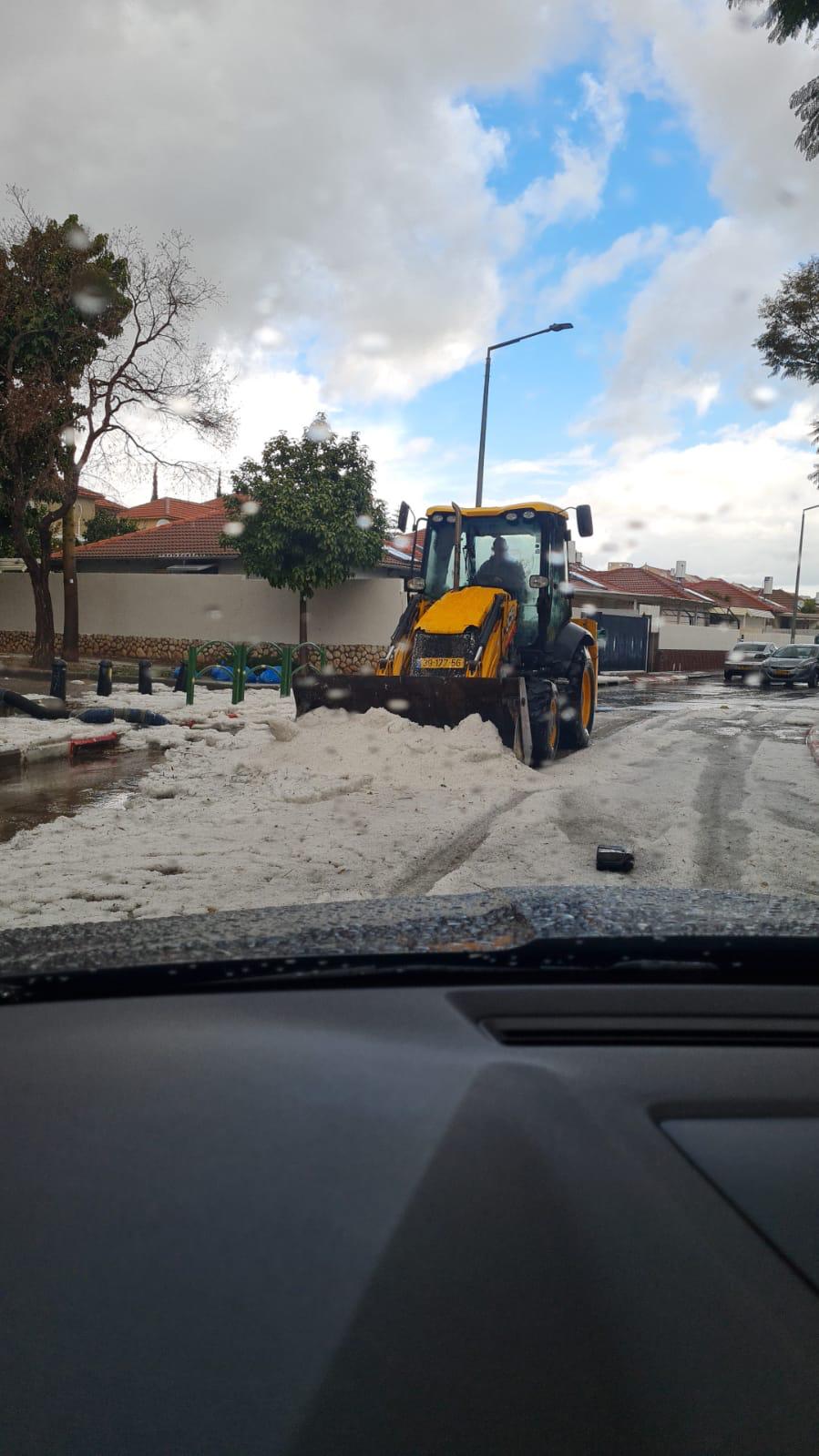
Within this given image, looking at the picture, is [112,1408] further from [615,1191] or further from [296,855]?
[296,855]

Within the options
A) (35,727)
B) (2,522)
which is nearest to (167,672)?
(2,522)

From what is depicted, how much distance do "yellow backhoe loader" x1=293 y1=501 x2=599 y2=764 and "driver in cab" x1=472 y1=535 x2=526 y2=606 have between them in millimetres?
11

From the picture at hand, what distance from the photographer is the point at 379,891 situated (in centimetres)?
560

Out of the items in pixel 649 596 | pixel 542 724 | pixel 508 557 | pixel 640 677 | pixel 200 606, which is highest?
pixel 649 596

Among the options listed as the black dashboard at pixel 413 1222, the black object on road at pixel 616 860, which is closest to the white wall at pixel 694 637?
the black object on road at pixel 616 860

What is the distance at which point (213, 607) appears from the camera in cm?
2912

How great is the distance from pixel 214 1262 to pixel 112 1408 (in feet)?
0.54

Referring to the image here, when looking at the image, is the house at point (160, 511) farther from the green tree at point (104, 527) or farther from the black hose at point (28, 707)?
the black hose at point (28, 707)

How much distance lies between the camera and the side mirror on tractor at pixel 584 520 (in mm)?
12398

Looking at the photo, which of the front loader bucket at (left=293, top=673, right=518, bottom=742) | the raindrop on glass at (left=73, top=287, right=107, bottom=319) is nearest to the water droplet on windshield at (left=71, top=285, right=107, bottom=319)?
the raindrop on glass at (left=73, top=287, right=107, bottom=319)

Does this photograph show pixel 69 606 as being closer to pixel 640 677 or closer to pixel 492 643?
pixel 492 643

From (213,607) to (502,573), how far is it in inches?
704

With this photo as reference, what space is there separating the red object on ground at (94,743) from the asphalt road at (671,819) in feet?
17.2

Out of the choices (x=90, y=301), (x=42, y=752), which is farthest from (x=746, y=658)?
(x=42, y=752)
